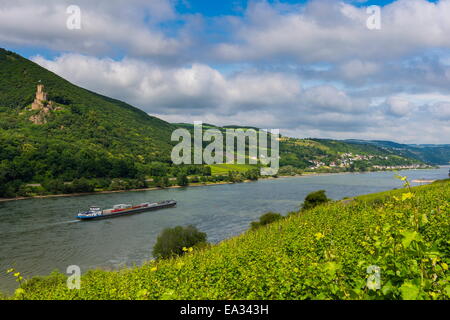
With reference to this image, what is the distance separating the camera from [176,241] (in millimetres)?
33688

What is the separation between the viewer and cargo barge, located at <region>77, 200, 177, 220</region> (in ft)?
186

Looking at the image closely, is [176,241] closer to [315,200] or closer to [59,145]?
[315,200]

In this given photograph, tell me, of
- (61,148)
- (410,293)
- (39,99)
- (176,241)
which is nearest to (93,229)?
(176,241)

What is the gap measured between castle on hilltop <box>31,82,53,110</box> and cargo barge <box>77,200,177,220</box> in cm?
14609

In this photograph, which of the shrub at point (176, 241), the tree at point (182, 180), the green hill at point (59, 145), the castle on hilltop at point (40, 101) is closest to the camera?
the shrub at point (176, 241)

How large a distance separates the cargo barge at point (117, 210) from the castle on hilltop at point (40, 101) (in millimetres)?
146088

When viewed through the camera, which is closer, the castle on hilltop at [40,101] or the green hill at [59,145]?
the green hill at [59,145]

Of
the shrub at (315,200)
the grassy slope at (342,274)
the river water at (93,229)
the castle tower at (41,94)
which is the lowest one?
the river water at (93,229)

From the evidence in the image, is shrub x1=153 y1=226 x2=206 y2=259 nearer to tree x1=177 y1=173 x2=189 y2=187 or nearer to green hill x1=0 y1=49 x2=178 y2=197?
green hill x1=0 y1=49 x2=178 y2=197

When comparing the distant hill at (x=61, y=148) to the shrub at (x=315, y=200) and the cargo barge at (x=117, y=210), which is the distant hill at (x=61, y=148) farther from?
the shrub at (x=315, y=200)

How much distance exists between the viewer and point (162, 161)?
156000 mm

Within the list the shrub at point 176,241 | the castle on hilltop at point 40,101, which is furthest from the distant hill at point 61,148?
the shrub at point 176,241

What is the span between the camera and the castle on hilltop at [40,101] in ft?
582
